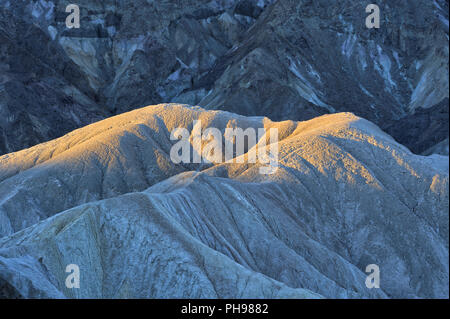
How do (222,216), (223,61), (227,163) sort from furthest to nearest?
(223,61)
(227,163)
(222,216)

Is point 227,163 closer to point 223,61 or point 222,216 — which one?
point 222,216

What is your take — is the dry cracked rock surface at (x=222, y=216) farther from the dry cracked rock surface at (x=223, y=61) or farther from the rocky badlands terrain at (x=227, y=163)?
the dry cracked rock surface at (x=223, y=61)

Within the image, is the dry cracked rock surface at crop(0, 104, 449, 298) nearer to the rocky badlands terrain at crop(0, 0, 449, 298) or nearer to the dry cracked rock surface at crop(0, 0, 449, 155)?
the rocky badlands terrain at crop(0, 0, 449, 298)

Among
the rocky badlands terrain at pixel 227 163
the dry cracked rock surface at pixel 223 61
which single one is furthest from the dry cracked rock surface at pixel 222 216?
the dry cracked rock surface at pixel 223 61

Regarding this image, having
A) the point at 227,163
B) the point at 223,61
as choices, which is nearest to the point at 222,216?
the point at 227,163
